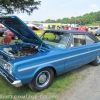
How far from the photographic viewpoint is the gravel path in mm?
3559

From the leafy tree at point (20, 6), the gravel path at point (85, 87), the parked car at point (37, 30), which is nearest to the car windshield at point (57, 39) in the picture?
the gravel path at point (85, 87)

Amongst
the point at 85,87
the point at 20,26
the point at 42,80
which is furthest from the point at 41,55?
the point at 85,87

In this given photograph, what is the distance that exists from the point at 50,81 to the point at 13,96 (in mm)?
1063

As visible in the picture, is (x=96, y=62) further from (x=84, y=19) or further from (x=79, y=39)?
(x=84, y=19)

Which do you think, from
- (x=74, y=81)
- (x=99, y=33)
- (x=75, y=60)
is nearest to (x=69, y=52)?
(x=75, y=60)

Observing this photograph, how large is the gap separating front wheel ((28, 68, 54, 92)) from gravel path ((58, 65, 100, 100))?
55 cm

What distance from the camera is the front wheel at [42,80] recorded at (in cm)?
354

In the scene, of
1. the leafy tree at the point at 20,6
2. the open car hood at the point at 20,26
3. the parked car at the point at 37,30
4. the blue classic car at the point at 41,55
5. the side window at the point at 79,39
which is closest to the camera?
the blue classic car at the point at 41,55

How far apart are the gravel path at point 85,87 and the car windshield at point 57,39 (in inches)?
49.9

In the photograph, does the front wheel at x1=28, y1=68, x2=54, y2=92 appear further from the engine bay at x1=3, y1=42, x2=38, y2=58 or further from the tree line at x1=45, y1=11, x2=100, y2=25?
the tree line at x1=45, y1=11, x2=100, y2=25

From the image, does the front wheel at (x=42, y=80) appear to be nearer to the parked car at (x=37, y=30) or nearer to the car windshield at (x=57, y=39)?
the car windshield at (x=57, y=39)

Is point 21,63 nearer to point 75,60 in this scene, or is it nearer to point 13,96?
point 13,96

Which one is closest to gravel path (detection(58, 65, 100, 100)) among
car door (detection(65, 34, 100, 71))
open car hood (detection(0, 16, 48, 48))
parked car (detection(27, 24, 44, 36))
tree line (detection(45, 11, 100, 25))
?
car door (detection(65, 34, 100, 71))

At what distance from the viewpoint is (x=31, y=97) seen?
3.45 m
